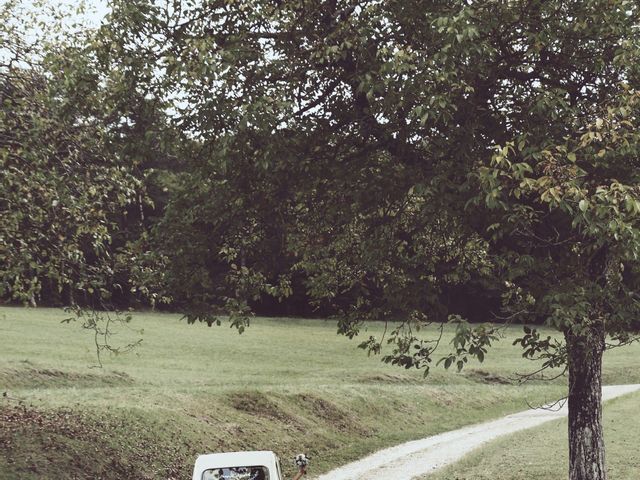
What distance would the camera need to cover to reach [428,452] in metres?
24.6

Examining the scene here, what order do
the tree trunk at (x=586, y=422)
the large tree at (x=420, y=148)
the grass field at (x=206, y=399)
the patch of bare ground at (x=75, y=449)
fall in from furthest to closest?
1. the grass field at (x=206, y=399)
2. the patch of bare ground at (x=75, y=449)
3. the tree trunk at (x=586, y=422)
4. the large tree at (x=420, y=148)

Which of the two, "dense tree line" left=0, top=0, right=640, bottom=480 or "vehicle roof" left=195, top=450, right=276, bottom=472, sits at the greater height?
"dense tree line" left=0, top=0, right=640, bottom=480

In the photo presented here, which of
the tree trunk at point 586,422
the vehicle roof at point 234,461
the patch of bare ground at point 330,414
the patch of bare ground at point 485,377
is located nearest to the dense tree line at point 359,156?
the tree trunk at point 586,422

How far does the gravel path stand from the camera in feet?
69.7

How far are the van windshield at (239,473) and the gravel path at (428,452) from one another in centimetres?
991

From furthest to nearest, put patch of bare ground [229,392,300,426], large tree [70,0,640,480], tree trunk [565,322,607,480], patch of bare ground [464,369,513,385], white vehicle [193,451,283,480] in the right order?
patch of bare ground [464,369,513,385]
patch of bare ground [229,392,300,426]
tree trunk [565,322,607,480]
large tree [70,0,640,480]
white vehicle [193,451,283,480]

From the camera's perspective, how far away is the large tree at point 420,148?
11.9 m

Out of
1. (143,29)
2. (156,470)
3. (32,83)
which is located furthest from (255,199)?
(156,470)

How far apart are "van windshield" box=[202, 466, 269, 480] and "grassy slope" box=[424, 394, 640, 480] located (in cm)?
970

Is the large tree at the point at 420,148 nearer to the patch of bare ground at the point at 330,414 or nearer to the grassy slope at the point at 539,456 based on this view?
the grassy slope at the point at 539,456

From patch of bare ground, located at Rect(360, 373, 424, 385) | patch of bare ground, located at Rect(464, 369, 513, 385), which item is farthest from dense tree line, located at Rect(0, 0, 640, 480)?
patch of bare ground, located at Rect(464, 369, 513, 385)

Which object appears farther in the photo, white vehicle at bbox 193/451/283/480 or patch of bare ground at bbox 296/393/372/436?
patch of bare ground at bbox 296/393/372/436

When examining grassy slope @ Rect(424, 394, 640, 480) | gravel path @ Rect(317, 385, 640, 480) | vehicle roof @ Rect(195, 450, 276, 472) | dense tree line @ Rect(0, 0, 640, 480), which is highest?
dense tree line @ Rect(0, 0, 640, 480)

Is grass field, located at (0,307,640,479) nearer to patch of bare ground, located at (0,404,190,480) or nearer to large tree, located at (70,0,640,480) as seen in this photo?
patch of bare ground, located at (0,404,190,480)
